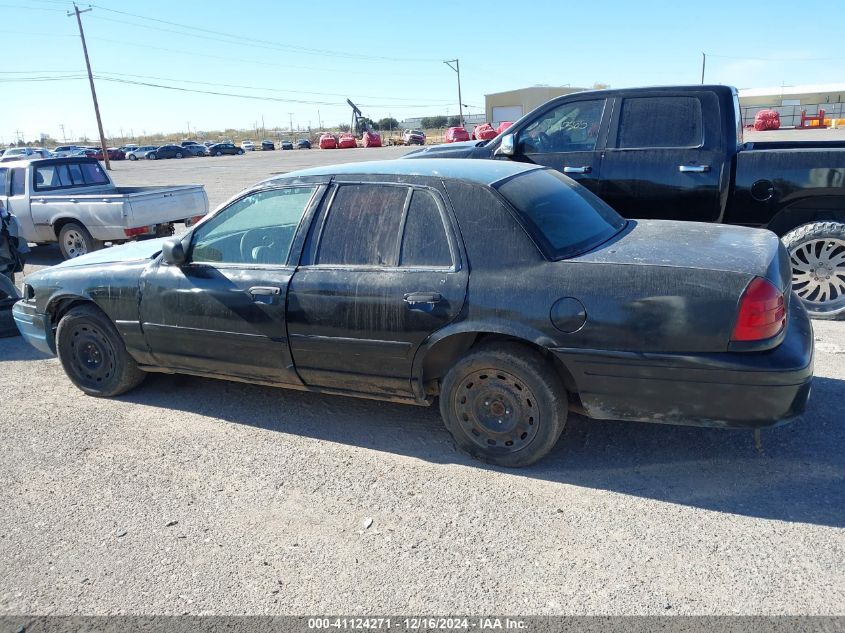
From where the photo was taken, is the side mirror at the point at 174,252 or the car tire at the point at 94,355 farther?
the car tire at the point at 94,355

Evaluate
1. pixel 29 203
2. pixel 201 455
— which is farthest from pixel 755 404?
pixel 29 203

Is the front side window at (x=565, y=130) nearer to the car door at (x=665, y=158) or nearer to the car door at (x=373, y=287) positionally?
the car door at (x=665, y=158)

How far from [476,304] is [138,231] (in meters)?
7.69

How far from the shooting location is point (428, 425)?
14.1ft

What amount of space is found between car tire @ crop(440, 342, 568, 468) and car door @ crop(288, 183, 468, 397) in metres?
0.29

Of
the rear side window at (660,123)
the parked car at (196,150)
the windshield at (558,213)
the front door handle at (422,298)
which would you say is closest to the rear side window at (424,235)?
the front door handle at (422,298)

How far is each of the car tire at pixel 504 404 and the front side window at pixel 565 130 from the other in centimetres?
383

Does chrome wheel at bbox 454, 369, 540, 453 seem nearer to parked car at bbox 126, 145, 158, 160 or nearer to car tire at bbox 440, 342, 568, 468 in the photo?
car tire at bbox 440, 342, 568, 468

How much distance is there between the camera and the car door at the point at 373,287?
3.68 m

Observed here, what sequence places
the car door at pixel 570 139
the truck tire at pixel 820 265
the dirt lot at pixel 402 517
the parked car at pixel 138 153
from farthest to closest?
the parked car at pixel 138 153 < the car door at pixel 570 139 < the truck tire at pixel 820 265 < the dirt lot at pixel 402 517

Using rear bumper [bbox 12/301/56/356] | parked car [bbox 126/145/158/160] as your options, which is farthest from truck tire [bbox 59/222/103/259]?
parked car [bbox 126/145/158/160]

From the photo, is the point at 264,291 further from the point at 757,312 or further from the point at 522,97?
the point at 522,97

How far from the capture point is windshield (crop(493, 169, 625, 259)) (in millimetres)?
3627

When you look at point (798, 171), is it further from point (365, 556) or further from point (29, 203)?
point (29, 203)
